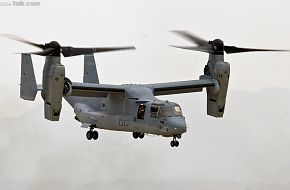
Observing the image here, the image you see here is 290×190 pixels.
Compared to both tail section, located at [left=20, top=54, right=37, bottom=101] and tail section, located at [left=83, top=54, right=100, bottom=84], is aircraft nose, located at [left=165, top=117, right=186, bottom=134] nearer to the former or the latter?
tail section, located at [left=20, top=54, right=37, bottom=101]

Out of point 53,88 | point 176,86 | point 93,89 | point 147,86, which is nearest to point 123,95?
point 93,89

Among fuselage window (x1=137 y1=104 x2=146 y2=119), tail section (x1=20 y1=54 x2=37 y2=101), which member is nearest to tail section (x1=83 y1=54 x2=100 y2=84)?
fuselage window (x1=137 y1=104 x2=146 y2=119)

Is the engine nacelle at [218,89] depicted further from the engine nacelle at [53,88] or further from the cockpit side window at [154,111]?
the engine nacelle at [53,88]

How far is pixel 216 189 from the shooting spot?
618ft

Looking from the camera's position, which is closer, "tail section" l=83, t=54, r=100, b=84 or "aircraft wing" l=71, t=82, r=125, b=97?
"aircraft wing" l=71, t=82, r=125, b=97

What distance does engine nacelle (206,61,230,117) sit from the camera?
2007 inches

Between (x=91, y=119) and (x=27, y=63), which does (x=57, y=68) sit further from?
(x=91, y=119)

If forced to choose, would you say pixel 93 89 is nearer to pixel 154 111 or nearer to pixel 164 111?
pixel 154 111

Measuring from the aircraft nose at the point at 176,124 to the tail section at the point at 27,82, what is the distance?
290 inches

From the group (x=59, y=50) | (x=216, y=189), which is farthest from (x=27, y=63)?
(x=216, y=189)

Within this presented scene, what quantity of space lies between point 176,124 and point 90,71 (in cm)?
1103

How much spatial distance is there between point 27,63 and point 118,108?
5833mm

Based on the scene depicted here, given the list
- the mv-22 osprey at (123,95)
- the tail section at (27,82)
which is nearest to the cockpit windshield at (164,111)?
the mv-22 osprey at (123,95)

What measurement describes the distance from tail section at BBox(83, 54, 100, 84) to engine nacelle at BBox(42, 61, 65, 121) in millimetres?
9900
